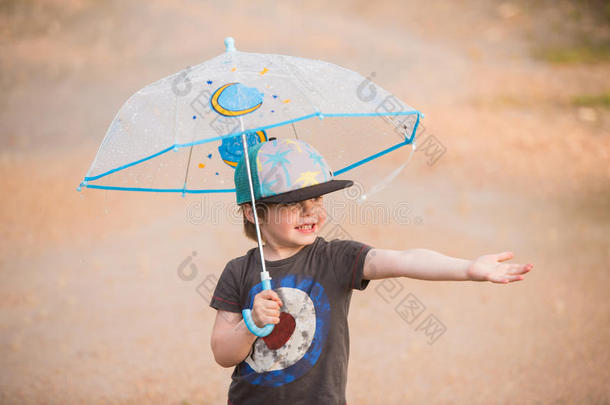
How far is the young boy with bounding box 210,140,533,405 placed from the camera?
7.38ft

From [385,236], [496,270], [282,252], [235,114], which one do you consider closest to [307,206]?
[282,252]

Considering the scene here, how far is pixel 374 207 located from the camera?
761 centimetres

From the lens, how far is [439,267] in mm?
2057

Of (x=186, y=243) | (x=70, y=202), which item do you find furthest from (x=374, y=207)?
(x=70, y=202)

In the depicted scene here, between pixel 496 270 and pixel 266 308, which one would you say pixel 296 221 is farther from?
pixel 496 270

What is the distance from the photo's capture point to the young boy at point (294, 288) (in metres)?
2.25

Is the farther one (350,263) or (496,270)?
(350,263)

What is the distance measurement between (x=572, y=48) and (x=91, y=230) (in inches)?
474

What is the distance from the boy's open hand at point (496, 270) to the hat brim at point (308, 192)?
538mm

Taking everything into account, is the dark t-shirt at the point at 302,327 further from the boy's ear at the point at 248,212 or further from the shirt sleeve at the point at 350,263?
the boy's ear at the point at 248,212

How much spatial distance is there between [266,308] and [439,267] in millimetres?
573

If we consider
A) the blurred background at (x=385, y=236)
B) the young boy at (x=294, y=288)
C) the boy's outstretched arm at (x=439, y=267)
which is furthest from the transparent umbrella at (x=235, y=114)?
the blurred background at (x=385, y=236)

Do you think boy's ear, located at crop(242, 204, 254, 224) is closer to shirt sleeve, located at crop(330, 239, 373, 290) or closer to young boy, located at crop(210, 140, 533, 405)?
young boy, located at crop(210, 140, 533, 405)

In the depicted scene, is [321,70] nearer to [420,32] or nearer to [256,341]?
[256,341]
